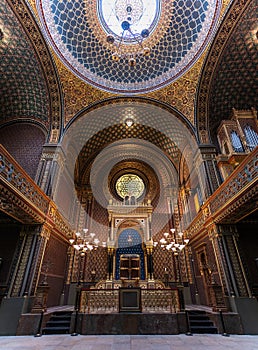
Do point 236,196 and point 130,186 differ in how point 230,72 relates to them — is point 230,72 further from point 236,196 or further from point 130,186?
point 130,186

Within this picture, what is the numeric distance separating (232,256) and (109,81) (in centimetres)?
1123

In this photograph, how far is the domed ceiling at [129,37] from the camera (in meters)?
9.82

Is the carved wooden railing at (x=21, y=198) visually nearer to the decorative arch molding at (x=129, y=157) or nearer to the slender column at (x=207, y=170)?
the decorative arch molding at (x=129, y=157)

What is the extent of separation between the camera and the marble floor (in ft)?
14.6

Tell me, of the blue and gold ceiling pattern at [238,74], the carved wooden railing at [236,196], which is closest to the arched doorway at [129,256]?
the carved wooden railing at [236,196]

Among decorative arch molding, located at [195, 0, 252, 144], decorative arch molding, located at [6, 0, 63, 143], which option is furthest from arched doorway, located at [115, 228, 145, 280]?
decorative arch molding, located at [6, 0, 63, 143]

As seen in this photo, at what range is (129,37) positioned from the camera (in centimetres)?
1176

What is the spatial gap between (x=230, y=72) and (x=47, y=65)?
31.6 feet

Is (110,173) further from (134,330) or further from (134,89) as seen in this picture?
(134,330)

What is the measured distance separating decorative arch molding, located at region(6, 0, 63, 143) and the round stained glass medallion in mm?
6313

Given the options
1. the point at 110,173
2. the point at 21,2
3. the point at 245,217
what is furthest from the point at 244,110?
the point at 21,2

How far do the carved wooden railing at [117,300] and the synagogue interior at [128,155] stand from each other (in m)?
0.04

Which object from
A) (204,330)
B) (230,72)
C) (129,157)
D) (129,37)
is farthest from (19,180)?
(230,72)

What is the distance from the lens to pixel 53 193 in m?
9.34
